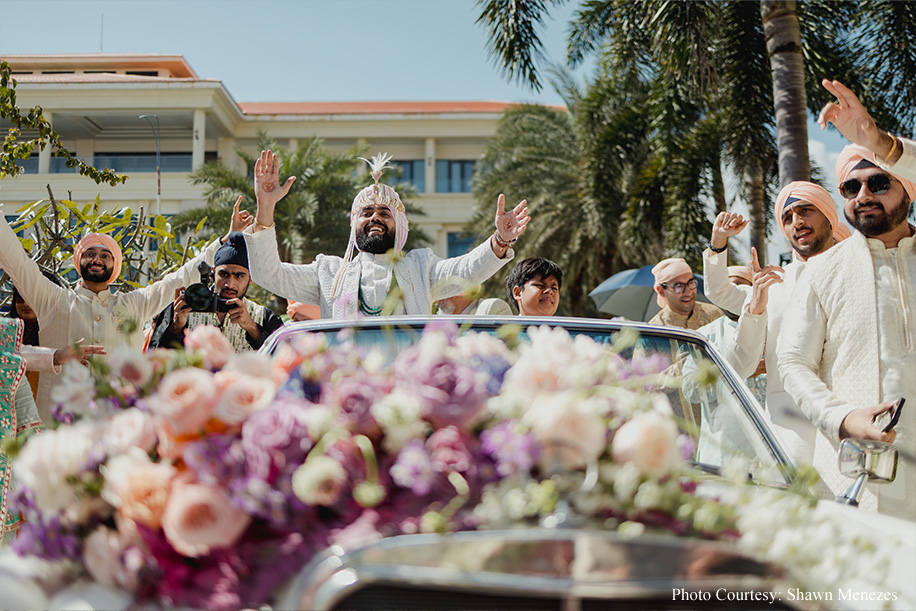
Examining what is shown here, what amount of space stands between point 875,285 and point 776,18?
840 centimetres

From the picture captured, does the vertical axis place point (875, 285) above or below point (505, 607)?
above

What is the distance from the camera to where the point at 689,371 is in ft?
9.14

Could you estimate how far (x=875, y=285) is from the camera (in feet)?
10.9

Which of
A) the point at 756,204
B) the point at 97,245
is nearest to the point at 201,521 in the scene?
the point at 97,245

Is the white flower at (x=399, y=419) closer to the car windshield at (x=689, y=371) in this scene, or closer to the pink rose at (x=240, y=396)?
the pink rose at (x=240, y=396)

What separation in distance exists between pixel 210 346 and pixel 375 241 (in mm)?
3003

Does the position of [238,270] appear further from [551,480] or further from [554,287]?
[551,480]

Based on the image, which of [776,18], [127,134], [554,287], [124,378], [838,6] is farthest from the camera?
[127,134]

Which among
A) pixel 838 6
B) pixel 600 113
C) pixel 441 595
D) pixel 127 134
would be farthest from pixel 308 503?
pixel 127 134

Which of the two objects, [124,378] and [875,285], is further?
[875,285]

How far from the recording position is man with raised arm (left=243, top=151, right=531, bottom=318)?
4.75 m

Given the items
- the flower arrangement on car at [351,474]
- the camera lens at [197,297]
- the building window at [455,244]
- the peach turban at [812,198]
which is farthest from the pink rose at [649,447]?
the building window at [455,244]

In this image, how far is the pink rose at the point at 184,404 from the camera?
167 cm

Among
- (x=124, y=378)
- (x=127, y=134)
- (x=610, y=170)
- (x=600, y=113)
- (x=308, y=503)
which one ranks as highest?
(x=127, y=134)
